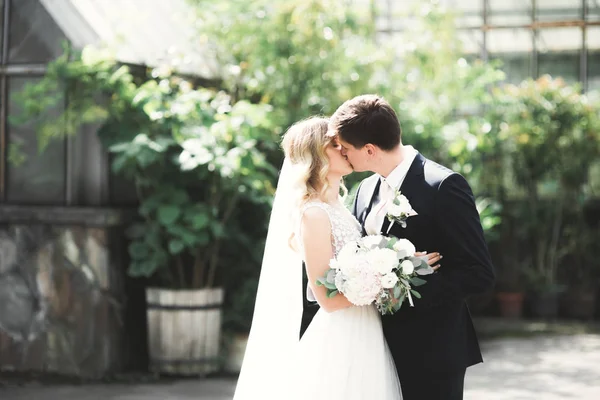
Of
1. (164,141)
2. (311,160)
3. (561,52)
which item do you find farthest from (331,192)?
(561,52)

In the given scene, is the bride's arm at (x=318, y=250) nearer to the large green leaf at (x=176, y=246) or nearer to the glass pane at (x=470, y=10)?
the large green leaf at (x=176, y=246)

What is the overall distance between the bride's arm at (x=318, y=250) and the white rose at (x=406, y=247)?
0.31 meters

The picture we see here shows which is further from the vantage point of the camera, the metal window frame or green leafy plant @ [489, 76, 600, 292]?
green leafy plant @ [489, 76, 600, 292]

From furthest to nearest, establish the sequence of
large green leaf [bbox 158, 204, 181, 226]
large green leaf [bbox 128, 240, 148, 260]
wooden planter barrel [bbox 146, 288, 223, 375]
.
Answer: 1. wooden planter barrel [bbox 146, 288, 223, 375]
2. large green leaf [bbox 128, 240, 148, 260]
3. large green leaf [bbox 158, 204, 181, 226]

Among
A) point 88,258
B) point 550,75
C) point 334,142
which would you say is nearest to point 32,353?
point 88,258

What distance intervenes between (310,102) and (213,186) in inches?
43.7

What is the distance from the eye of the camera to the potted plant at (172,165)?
6.68 metres

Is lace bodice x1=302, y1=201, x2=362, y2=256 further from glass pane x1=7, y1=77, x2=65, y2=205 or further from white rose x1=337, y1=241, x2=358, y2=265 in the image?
glass pane x1=7, y1=77, x2=65, y2=205

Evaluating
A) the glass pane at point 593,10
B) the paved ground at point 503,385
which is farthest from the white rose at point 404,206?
the glass pane at point 593,10

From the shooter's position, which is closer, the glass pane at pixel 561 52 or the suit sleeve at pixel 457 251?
the suit sleeve at pixel 457 251

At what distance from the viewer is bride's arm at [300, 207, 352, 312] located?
11.6ft

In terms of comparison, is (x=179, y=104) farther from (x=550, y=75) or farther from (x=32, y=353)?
(x=550, y=75)

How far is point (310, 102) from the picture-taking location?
295 inches

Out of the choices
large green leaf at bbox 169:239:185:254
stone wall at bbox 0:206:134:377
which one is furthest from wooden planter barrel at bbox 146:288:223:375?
large green leaf at bbox 169:239:185:254
